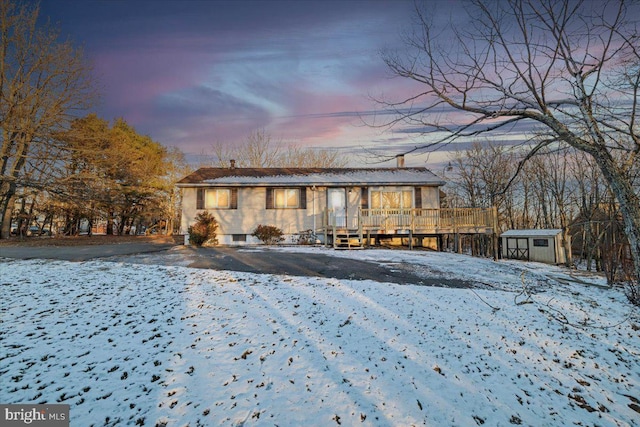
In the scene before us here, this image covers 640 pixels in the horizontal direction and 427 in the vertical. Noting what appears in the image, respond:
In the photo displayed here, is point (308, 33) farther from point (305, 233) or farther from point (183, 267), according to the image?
point (305, 233)

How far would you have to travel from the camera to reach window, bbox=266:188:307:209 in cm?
1623

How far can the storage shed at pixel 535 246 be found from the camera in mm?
17609

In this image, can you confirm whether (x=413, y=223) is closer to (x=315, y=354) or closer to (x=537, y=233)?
(x=537, y=233)

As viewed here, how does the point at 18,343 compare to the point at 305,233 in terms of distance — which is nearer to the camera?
the point at 18,343

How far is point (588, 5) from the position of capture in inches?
141

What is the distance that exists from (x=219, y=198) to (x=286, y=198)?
3688mm

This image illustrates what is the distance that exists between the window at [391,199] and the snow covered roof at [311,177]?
0.65 meters

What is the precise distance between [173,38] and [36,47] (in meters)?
11.8

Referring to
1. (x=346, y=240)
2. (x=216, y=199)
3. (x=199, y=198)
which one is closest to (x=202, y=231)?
(x=216, y=199)

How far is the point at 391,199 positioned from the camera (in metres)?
16.3

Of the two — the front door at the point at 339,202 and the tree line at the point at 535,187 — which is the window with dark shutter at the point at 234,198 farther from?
the tree line at the point at 535,187

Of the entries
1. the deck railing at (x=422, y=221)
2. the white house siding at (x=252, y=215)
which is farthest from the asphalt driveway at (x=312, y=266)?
the white house siding at (x=252, y=215)

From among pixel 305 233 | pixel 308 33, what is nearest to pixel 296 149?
pixel 305 233

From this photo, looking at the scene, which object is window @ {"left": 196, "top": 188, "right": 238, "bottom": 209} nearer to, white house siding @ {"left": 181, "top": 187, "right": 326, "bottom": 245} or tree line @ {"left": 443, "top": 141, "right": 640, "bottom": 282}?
white house siding @ {"left": 181, "top": 187, "right": 326, "bottom": 245}
